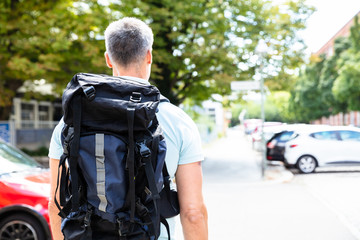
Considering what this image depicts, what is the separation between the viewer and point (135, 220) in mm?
1493

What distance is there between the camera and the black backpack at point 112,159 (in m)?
1.48

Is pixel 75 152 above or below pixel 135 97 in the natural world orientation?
below

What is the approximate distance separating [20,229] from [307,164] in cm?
912

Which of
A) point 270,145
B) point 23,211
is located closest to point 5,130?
point 270,145

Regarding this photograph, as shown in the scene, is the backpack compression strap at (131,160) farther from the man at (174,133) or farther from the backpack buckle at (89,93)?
the man at (174,133)

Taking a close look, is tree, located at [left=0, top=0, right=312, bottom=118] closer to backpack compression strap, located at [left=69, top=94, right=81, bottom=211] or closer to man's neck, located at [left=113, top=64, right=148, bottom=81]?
man's neck, located at [left=113, top=64, right=148, bottom=81]

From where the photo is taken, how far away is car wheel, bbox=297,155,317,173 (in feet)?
38.9

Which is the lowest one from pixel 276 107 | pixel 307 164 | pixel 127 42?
pixel 307 164

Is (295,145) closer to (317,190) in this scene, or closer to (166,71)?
(317,190)

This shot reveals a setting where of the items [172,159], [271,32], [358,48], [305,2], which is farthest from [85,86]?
[358,48]

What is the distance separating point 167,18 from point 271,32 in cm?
413

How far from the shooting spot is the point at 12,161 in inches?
219

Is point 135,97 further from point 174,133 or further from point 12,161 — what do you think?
point 12,161

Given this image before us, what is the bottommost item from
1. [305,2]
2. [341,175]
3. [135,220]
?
[341,175]
